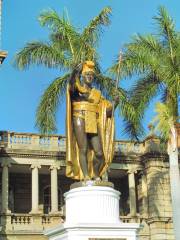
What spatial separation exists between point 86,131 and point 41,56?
13.5 m

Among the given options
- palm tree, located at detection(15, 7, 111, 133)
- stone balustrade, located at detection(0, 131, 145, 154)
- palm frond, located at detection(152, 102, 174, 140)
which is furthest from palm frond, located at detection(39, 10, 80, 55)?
stone balustrade, located at detection(0, 131, 145, 154)

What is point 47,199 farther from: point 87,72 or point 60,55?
point 87,72

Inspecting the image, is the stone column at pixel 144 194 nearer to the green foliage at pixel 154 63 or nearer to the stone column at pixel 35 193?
the stone column at pixel 35 193

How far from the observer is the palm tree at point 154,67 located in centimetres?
2173

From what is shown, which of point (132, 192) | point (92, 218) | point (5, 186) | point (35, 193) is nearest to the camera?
point (92, 218)

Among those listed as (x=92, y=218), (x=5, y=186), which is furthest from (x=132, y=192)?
(x=92, y=218)

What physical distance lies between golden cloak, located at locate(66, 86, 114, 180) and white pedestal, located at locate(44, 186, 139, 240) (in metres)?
0.60

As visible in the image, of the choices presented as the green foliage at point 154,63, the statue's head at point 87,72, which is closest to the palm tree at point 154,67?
the green foliage at point 154,63

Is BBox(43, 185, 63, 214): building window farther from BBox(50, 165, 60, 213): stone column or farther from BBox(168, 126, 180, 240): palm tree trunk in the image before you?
BBox(168, 126, 180, 240): palm tree trunk

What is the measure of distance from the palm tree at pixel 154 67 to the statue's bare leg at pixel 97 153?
397 inches

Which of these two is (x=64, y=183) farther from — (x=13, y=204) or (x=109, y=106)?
(x=109, y=106)

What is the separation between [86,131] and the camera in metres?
11.3

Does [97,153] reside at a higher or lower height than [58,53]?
lower

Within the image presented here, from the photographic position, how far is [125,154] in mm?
37125
